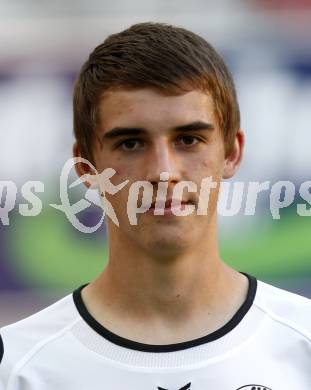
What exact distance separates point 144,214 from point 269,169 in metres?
1.97

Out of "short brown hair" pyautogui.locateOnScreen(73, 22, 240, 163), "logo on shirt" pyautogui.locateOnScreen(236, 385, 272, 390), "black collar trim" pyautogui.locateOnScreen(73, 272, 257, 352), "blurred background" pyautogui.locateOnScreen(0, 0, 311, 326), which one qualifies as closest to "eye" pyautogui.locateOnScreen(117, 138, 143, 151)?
"short brown hair" pyautogui.locateOnScreen(73, 22, 240, 163)

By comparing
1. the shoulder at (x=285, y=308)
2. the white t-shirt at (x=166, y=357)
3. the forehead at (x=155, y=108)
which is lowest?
the white t-shirt at (x=166, y=357)

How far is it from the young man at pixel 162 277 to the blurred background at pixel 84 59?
5.48ft

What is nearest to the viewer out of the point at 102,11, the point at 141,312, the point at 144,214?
the point at 144,214

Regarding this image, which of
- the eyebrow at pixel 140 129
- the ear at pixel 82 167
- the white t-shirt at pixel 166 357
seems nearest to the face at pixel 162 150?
the eyebrow at pixel 140 129

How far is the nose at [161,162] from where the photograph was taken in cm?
198

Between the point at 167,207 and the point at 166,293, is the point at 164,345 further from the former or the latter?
the point at 167,207

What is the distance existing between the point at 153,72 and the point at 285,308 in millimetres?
649

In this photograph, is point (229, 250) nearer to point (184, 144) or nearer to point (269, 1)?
point (269, 1)

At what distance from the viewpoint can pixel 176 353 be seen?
6.91ft

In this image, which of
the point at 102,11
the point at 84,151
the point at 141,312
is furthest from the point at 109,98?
the point at 102,11

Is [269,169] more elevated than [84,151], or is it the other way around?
[84,151]

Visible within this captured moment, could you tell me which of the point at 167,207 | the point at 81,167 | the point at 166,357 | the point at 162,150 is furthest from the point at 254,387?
the point at 81,167

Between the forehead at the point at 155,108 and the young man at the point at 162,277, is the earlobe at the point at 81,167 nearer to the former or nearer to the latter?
the young man at the point at 162,277
